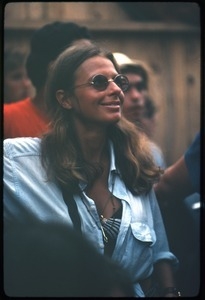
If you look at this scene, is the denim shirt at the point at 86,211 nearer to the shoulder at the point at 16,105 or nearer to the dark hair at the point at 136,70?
the shoulder at the point at 16,105

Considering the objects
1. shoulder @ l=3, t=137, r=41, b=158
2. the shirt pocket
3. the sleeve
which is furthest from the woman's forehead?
the shirt pocket

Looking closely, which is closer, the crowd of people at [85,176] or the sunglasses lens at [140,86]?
the crowd of people at [85,176]

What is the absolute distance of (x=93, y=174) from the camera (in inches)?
269

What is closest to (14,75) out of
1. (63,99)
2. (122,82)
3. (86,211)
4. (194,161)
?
(63,99)

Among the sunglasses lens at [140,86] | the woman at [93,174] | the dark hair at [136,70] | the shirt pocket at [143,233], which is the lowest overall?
the shirt pocket at [143,233]

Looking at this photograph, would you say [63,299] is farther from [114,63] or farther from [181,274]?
[114,63]

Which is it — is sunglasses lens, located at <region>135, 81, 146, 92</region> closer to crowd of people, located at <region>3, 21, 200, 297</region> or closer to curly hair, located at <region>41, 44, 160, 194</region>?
crowd of people, located at <region>3, 21, 200, 297</region>

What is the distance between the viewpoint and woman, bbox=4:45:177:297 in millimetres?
6773

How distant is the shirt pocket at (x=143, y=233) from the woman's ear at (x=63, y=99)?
55cm

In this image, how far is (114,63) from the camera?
22.4ft

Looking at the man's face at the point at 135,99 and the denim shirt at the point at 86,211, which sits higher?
the man's face at the point at 135,99

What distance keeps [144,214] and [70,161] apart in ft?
1.22

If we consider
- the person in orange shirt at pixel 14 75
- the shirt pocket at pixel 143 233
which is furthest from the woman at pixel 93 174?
the person in orange shirt at pixel 14 75

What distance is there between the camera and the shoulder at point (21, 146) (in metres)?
6.78
